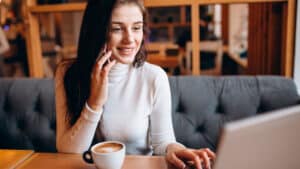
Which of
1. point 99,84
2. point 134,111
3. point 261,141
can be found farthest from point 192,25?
point 261,141

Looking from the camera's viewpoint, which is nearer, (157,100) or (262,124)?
(262,124)

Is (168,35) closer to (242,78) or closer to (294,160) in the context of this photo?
(242,78)

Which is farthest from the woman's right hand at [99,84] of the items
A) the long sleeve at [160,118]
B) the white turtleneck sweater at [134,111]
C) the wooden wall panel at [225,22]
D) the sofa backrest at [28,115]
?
the wooden wall panel at [225,22]

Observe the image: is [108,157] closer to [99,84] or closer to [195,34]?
[99,84]

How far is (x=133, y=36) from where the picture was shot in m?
1.01

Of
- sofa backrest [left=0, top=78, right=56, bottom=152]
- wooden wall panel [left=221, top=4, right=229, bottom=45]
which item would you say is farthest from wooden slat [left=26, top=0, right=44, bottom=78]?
wooden wall panel [left=221, top=4, right=229, bottom=45]

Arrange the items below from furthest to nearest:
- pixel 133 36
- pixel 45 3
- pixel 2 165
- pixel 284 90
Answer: pixel 45 3 < pixel 284 90 < pixel 133 36 < pixel 2 165

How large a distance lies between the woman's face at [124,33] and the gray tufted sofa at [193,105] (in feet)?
1.64

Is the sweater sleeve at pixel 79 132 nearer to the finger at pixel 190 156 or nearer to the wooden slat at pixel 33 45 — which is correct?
the finger at pixel 190 156

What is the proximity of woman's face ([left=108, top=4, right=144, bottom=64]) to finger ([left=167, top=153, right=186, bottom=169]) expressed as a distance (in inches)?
15.0

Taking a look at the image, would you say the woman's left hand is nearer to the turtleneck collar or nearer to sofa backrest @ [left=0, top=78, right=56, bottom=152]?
the turtleneck collar

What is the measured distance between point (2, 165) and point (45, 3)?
4.17 ft

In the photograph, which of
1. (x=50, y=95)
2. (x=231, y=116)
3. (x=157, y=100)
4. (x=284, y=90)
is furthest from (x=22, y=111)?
(x=284, y=90)

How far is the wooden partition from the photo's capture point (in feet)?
5.04
